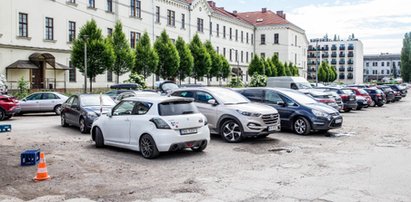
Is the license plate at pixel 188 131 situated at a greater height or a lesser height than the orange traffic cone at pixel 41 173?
greater

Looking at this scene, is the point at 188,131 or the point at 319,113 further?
the point at 319,113

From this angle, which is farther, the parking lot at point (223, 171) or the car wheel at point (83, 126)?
the car wheel at point (83, 126)

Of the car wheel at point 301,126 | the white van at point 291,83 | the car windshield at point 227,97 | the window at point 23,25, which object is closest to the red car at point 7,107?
the car windshield at point 227,97

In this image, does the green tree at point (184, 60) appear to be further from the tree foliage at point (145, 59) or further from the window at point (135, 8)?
the tree foliage at point (145, 59)

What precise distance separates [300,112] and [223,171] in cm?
705

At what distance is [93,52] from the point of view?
33.9 metres

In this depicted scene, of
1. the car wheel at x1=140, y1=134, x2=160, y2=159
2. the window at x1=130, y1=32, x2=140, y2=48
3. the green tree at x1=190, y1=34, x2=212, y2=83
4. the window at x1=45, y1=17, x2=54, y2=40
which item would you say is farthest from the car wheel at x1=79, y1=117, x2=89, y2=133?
the green tree at x1=190, y1=34, x2=212, y2=83

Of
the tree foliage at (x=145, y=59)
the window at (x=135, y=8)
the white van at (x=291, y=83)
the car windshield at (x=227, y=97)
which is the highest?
the window at (x=135, y=8)

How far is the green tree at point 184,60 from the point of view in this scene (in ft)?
152

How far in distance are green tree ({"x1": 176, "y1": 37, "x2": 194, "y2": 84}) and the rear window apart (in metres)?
35.4

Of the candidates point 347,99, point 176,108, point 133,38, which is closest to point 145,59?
point 133,38

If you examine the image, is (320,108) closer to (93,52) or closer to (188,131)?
(188,131)

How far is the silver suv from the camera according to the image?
516 inches

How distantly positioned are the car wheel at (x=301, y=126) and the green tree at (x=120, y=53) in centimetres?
2437
